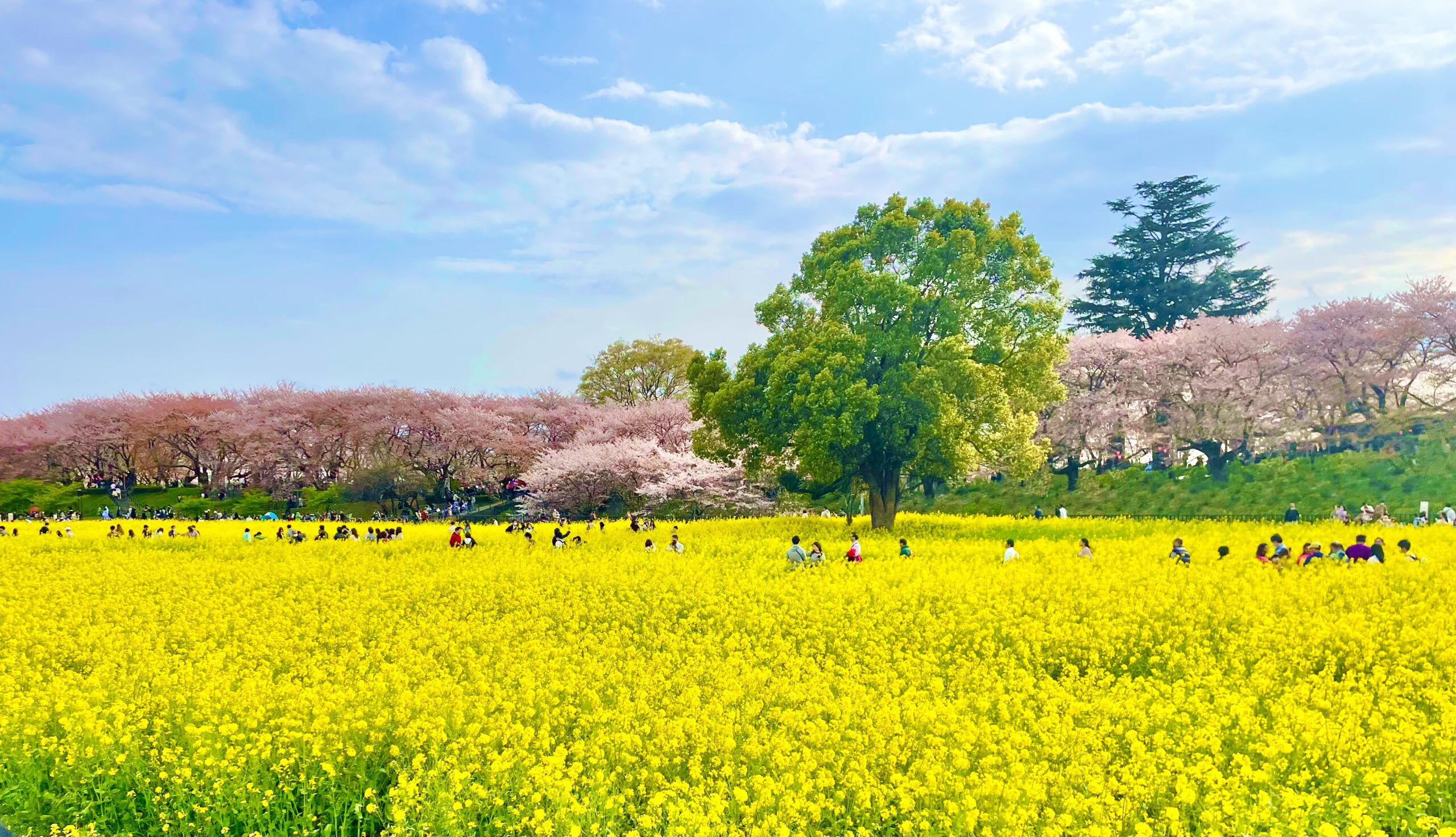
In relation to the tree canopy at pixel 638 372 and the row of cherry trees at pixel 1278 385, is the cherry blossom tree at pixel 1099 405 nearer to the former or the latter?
the row of cherry trees at pixel 1278 385

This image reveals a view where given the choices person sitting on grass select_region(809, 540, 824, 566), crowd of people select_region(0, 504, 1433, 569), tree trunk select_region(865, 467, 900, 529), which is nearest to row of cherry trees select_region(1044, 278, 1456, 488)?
crowd of people select_region(0, 504, 1433, 569)

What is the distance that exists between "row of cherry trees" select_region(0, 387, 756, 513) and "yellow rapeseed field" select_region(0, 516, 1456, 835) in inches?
1582

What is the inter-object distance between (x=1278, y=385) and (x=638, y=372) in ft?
155

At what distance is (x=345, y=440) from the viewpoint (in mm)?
72250

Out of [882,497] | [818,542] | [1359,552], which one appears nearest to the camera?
[1359,552]

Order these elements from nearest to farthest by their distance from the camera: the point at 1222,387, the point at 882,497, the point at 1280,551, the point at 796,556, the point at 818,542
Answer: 1. the point at 1280,551
2. the point at 796,556
3. the point at 818,542
4. the point at 882,497
5. the point at 1222,387

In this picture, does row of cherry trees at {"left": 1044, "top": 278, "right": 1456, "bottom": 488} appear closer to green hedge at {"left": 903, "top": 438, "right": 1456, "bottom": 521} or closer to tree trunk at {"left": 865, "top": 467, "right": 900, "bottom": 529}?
green hedge at {"left": 903, "top": 438, "right": 1456, "bottom": 521}

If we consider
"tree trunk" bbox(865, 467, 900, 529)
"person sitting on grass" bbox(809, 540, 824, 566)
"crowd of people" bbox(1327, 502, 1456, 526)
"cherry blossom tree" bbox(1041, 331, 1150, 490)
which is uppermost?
"cherry blossom tree" bbox(1041, 331, 1150, 490)

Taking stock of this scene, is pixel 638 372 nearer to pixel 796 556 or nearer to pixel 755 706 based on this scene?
pixel 796 556

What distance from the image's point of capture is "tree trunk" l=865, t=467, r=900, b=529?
34.2 metres

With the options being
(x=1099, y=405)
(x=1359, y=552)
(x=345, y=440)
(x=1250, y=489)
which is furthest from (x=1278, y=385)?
(x=345, y=440)

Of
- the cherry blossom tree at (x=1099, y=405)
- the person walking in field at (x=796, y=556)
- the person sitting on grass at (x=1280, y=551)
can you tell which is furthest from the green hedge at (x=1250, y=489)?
the person walking in field at (x=796, y=556)

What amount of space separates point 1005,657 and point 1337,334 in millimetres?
44559

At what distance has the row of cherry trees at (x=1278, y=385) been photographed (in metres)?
47.0
